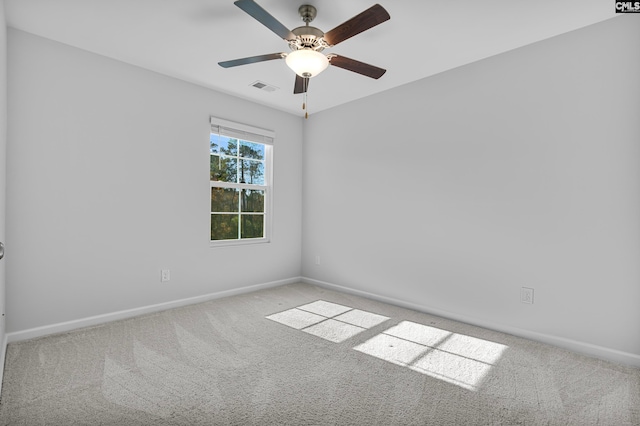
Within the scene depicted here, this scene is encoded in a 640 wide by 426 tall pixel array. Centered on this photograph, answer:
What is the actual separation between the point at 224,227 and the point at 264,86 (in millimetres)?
1710

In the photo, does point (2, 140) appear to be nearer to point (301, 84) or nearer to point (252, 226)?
point (301, 84)

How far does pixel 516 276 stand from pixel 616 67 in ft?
5.59

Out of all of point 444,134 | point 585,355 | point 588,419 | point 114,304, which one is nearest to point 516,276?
point 585,355

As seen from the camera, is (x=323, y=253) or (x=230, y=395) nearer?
(x=230, y=395)

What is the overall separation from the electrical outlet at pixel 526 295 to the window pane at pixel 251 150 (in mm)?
3274

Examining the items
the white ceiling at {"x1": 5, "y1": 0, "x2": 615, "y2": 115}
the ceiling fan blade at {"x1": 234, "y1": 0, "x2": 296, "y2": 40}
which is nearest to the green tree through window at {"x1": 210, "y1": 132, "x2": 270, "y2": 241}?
the white ceiling at {"x1": 5, "y1": 0, "x2": 615, "y2": 115}

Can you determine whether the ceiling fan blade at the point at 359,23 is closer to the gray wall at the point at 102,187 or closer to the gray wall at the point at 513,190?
the gray wall at the point at 513,190

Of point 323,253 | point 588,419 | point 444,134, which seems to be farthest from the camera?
point 323,253

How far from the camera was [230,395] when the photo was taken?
1848 mm

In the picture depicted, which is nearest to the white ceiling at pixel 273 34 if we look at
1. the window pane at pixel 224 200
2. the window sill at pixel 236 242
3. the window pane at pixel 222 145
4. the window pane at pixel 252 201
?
the window pane at pixel 222 145

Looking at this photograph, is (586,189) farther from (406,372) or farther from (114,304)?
(114,304)

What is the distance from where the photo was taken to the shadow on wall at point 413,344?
2166mm

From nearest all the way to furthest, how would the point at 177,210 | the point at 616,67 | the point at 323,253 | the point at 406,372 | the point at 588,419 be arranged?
the point at 588,419 → the point at 406,372 → the point at 616,67 → the point at 177,210 → the point at 323,253

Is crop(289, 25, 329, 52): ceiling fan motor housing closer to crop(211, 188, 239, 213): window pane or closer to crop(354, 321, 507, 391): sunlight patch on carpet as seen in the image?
crop(211, 188, 239, 213): window pane
